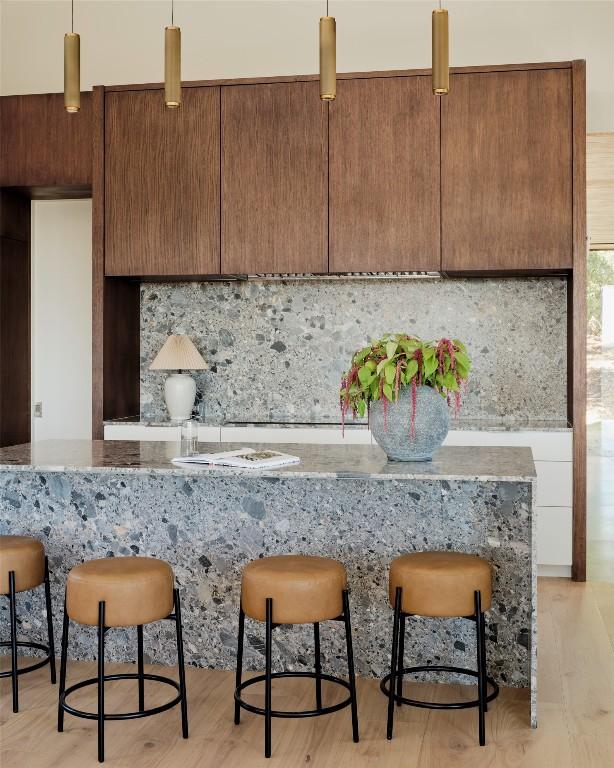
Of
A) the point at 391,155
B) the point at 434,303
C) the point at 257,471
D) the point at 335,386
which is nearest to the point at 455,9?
the point at 391,155

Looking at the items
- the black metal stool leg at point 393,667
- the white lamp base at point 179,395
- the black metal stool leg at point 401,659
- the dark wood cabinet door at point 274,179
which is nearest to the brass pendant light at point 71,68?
the black metal stool leg at point 393,667

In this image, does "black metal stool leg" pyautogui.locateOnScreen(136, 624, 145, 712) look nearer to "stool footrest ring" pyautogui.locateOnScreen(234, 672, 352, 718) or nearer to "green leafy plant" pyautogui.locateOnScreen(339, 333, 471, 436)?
"stool footrest ring" pyautogui.locateOnScreen(234, 672, 352, 718)

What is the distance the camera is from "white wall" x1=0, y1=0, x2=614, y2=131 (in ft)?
17.2

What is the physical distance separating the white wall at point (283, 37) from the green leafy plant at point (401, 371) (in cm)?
293

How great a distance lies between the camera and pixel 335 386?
18.0 feet

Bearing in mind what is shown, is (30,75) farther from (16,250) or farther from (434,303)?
(434,303)

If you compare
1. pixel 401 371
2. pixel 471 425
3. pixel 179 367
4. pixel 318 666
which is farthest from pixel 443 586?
pixel 179 367

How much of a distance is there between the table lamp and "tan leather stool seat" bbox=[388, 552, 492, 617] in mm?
2828

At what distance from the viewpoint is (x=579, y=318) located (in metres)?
4.70

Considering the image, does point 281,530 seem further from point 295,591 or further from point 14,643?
point 14,643

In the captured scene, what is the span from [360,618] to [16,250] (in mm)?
3604

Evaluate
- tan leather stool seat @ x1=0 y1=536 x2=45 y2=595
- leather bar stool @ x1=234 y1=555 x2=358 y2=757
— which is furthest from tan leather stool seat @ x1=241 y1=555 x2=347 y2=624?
tan leather stool seat @ x1=0 y1=536 x2=45 y2=595

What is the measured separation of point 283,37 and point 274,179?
119 centimetres

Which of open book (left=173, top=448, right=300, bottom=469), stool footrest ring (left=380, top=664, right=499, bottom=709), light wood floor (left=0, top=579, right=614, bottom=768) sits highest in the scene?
open book (left=173, top=448, right=300, bottom=469)
